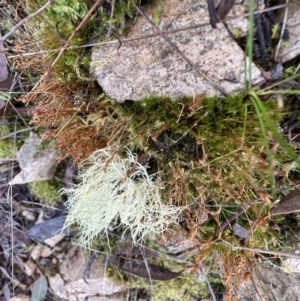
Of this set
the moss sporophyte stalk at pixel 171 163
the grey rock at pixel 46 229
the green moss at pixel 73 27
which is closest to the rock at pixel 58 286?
the grey rock at pixel 46 229

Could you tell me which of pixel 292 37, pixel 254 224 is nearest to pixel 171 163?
pixel 254 224

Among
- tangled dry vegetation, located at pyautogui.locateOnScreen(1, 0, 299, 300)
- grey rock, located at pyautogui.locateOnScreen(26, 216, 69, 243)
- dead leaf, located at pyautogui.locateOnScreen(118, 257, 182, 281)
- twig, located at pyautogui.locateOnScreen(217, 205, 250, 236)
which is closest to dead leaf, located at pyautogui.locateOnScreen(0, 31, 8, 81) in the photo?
tangled dry vegetation, located at pyautogui.locateOnScreen(1, 0, 299, 300)

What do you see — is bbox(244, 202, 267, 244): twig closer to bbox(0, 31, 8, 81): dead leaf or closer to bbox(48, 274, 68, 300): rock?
bbox(48, 274, 68, 300): rock

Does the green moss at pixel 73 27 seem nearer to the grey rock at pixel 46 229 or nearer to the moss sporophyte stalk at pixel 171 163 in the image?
the moss sporophyte stalk at pixel 171 163

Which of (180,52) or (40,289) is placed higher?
(180,52)

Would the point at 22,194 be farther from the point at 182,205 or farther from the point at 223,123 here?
the point at 223,123

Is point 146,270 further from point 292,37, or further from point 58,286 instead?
point 292,37

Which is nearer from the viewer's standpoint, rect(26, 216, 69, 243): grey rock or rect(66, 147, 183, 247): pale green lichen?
rect(66, 147, 183, 247): pale green lichen
